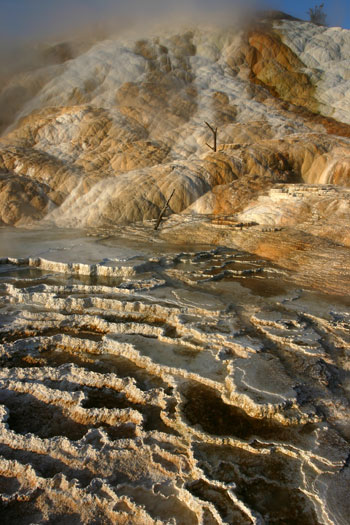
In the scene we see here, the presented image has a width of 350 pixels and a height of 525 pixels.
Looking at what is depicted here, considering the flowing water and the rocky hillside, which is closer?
the flowing water

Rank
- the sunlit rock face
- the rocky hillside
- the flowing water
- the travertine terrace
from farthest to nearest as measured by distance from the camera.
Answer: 1. the sunlit rock face
2. the rocky hillside
3. the travertine terrace
4. the flowing water

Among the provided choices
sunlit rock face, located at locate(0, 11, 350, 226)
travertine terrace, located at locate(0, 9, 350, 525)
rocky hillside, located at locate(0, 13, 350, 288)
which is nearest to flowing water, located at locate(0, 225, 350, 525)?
travertine terrace, located at locate(0, 9, 350, 525)

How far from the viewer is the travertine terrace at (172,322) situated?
98.0 inches

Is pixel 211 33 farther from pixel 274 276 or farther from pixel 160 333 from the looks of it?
pixel 160 333

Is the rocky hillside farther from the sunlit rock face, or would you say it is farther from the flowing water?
the flowing water

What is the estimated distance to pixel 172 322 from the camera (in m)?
4.61

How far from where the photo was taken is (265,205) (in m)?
9.95

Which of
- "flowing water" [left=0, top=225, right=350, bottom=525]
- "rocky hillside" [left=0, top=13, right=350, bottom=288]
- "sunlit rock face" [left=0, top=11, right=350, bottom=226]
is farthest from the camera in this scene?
"sunlit rock face" [left=0, top=11, right=350, bottom=226]

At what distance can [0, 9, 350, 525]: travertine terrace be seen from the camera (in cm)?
249

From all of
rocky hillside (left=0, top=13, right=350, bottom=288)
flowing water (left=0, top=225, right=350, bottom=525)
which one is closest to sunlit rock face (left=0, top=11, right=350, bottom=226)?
rocky hillside (left=0, top=13, right=350, bottom=288)

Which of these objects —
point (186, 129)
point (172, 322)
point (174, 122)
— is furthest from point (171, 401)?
point (174, 122)

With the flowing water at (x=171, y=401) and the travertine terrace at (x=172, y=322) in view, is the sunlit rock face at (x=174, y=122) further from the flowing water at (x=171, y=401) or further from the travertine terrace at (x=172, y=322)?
the flowing water at (x=171, y=401)

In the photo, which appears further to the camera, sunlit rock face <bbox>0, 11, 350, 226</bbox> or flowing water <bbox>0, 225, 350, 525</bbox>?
sunlit rock face <bbox>0, 11, 350, 226</bbox>

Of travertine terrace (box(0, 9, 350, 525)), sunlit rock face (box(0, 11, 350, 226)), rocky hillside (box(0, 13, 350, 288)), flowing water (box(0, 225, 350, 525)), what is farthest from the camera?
sunlit rock face (box(0, 11, 350, 226))
